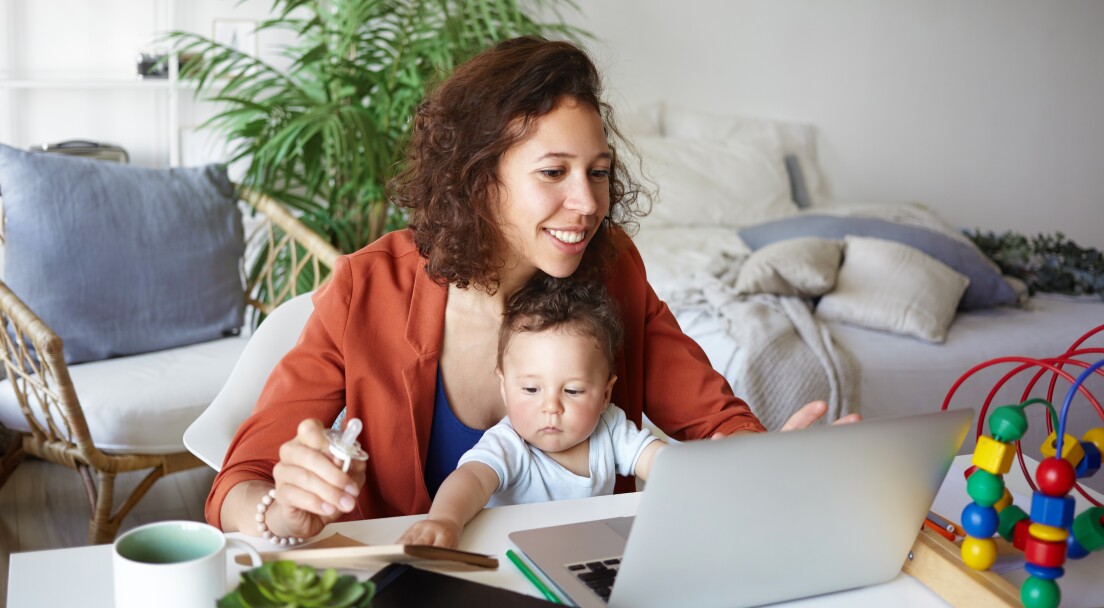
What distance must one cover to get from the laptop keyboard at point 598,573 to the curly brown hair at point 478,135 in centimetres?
49

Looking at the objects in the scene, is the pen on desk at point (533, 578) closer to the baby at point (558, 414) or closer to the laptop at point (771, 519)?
the laptop at point (771, 519)

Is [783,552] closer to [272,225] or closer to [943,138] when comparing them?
[272,225]

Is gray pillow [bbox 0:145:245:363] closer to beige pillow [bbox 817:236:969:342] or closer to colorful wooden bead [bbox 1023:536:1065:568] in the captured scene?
beige pillow [bbox 817:236:969:342]

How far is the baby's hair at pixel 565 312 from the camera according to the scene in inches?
53.8

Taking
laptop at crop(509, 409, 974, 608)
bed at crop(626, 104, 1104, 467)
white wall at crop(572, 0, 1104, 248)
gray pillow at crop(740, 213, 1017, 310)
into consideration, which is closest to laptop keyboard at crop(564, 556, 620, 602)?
laptop at crop(509, 409, 974, 608)

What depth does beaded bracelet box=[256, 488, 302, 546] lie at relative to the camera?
1.05m

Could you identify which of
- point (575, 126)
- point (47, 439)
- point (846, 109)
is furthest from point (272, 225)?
point (846, 109)

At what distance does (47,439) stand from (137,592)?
72.8 inches

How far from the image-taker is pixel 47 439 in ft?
7.83

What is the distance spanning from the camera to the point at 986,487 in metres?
0.98

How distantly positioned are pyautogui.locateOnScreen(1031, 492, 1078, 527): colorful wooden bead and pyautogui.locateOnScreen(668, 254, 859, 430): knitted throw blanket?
1.51 meters

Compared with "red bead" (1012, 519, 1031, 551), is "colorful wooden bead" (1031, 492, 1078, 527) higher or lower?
higher

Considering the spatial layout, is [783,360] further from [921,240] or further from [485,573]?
[485,573]

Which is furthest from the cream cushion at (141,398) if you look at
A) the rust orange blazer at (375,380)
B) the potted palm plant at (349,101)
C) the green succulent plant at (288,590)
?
the green succulent plant at (288,590)
